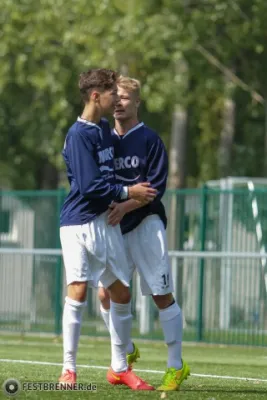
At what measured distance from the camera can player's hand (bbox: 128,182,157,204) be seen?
34.7ft

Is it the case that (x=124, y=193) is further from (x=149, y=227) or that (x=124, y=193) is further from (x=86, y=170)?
(x=149, y=227)

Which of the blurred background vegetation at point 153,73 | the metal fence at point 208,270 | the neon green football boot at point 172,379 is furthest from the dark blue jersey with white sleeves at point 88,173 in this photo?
the blurred background vegetation at point 153,73

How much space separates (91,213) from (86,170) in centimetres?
31

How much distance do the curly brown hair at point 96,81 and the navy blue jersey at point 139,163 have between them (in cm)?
55

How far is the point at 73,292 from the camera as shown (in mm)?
10438

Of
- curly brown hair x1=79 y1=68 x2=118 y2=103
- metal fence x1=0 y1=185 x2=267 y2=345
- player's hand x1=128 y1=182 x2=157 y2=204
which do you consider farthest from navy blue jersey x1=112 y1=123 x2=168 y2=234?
metal fence x1=0 y1=185 x2=267 y2=345

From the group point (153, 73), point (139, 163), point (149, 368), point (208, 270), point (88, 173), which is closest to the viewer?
point (88, 173)

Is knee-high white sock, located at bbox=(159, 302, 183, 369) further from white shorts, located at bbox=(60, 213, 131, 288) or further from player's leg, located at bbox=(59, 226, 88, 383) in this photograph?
player's leg, located at bbox=(59, 226, 88, 383)

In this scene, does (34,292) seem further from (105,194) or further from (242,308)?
(105,194)

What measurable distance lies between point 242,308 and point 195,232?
143 centimetres

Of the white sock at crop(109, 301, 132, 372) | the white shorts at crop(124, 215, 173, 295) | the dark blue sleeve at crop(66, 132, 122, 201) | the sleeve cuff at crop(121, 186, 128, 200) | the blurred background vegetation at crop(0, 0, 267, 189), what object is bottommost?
the white sock at crop(109, 301, 132, 372)

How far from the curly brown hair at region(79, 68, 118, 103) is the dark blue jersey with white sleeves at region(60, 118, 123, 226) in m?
0.22

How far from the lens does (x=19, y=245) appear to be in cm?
2552

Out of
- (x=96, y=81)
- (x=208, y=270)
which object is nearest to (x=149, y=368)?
(x=96, y=81)
